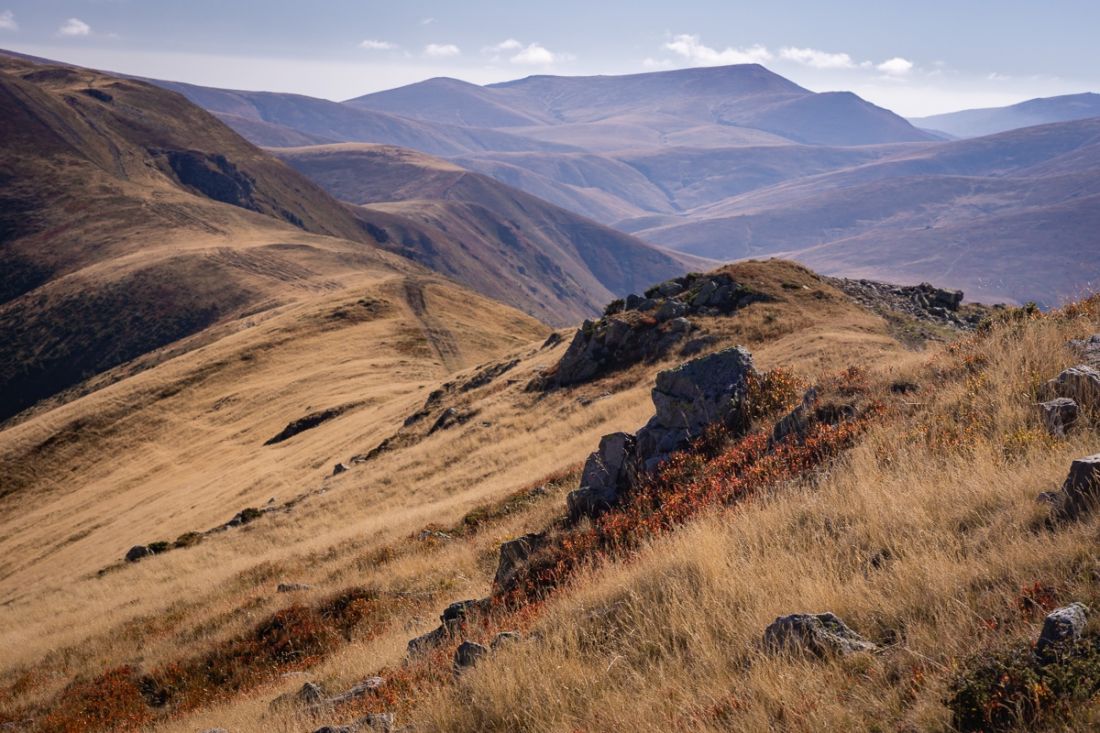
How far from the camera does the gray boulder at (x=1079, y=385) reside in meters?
8.02

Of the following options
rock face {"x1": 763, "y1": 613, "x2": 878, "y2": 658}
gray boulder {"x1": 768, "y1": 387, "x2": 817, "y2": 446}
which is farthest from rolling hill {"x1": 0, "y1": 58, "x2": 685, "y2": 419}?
rock face {"x1": 763, "y1": 613, "x2": 878, "y2": 658}

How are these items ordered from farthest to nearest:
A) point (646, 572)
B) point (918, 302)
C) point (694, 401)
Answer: point (918, 302) < point (694, 401) < point (646, 572)

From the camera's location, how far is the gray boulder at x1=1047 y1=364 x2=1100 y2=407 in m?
8.02

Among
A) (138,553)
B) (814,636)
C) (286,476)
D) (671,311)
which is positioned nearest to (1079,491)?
(814,636)

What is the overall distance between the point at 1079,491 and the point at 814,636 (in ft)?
8.39

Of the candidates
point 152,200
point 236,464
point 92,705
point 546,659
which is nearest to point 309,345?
point 236,464

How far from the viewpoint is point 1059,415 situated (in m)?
7.87

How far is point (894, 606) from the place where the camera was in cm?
542

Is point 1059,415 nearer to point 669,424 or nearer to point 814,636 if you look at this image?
point 814,636

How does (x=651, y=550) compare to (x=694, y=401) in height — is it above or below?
below

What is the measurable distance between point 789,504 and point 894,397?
13.5 ft

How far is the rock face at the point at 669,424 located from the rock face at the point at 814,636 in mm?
6652

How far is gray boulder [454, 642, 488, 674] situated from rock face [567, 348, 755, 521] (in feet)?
16.8

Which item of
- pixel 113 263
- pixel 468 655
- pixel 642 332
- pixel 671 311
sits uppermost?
pixel 113 263
